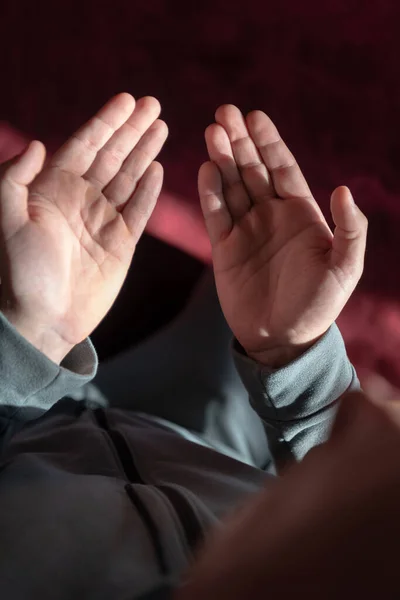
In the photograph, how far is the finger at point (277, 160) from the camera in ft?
1.66

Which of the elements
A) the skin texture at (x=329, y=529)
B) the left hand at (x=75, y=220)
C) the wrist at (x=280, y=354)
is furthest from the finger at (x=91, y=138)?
the skin texture at (x=329, y=529)

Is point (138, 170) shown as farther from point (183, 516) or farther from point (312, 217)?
point (183, 516)

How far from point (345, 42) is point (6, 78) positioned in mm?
442

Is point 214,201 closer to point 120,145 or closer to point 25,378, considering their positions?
point 120,145

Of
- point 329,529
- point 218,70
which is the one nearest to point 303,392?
point 329,529

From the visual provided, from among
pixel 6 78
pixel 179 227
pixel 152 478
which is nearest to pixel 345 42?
pixel 179 227

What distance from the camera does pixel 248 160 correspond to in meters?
0.52

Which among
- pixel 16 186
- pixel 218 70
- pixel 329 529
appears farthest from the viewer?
pixel 218 70

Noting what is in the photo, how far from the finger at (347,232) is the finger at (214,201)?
0.11 metres

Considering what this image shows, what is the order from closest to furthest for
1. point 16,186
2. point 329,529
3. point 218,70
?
point 329,529 < point 16,186 < point 218,70

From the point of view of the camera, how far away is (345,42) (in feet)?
2.49

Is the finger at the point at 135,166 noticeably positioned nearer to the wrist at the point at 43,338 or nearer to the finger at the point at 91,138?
the finger at the point at 91,138

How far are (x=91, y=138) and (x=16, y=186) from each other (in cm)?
10

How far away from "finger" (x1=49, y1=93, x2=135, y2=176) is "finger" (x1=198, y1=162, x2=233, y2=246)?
0.08 m
